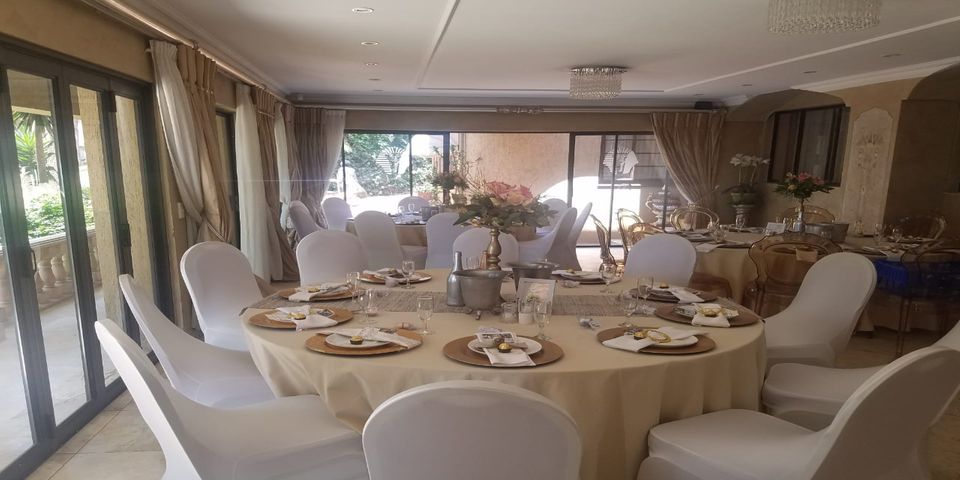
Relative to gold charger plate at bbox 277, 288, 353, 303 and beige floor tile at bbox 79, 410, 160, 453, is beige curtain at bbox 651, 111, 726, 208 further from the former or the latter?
beige floor tile at bbox 79, 410, 160, 453

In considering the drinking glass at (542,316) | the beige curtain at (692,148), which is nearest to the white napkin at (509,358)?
the drinking glass at (542,316)

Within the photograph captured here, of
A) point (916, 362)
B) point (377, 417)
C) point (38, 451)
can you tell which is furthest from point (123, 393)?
point (916, 362)

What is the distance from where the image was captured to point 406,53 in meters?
4.45

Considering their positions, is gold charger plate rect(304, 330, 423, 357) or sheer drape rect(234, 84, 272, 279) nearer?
gold charger plate rect(304, 330, 423, 357)

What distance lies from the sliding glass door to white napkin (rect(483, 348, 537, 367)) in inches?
85.2

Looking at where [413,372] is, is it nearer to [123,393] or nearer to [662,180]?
[123,393]

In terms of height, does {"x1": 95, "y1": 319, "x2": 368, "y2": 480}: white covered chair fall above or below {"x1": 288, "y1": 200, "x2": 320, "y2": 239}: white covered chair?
below

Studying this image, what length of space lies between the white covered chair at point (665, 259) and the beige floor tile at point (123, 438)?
9.22 feet

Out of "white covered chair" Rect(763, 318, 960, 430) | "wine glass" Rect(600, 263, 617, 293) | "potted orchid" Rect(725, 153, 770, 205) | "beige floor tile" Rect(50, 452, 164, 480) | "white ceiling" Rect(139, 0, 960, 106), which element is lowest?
"beige floor tile" Rect(50, 452, 164, 480)

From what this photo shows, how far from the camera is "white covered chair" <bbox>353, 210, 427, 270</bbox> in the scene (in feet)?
15.6

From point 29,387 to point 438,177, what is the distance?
4.45 meters

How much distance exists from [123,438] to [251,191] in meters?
3.34

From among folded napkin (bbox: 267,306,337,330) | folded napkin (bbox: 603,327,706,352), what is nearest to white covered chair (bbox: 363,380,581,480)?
folded napkin (bbox: 603,327,706,352)

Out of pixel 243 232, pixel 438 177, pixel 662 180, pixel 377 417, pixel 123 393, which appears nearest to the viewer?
pixel 377 417
